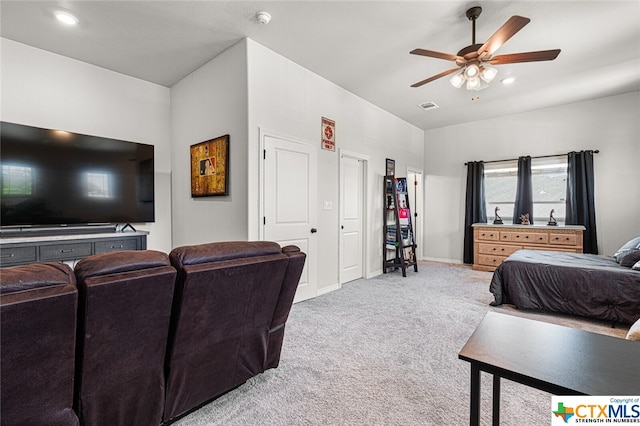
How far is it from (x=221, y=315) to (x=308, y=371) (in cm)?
91

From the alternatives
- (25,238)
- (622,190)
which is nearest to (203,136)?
(25,238)

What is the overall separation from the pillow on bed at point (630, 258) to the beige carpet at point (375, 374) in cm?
68

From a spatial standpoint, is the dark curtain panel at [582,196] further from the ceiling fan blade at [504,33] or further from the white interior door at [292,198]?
the white interior door at [292,198]

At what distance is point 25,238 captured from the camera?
292 centimetres

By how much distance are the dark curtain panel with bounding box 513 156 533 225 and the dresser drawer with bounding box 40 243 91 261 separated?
6.65m

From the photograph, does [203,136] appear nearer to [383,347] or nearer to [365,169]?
[365,169]

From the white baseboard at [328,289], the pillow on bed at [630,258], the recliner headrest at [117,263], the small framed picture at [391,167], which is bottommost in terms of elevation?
the white baseboard at [328,289]

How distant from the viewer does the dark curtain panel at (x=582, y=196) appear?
4.71 meters

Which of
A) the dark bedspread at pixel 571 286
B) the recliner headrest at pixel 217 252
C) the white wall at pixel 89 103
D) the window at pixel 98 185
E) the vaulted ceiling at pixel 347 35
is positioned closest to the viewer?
the recliner headrest at pixel 217 252

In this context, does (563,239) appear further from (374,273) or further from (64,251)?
(64,251)

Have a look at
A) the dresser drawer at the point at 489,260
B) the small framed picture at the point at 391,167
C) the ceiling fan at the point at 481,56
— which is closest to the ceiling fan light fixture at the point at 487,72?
the ceiling fan at the point at 481,56

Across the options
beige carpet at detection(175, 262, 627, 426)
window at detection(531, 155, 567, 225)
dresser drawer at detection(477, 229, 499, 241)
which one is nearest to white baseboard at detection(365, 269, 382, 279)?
beige carpet at detection(175, 262, 627, 426)

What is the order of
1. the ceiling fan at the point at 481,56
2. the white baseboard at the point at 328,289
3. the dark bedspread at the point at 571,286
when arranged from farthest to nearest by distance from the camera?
the white baseboard at the point at 328,289, the dark bedspread at the point at 571,286, the ceiling fan at the point at 481,56

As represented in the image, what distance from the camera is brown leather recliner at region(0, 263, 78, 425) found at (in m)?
0.92
